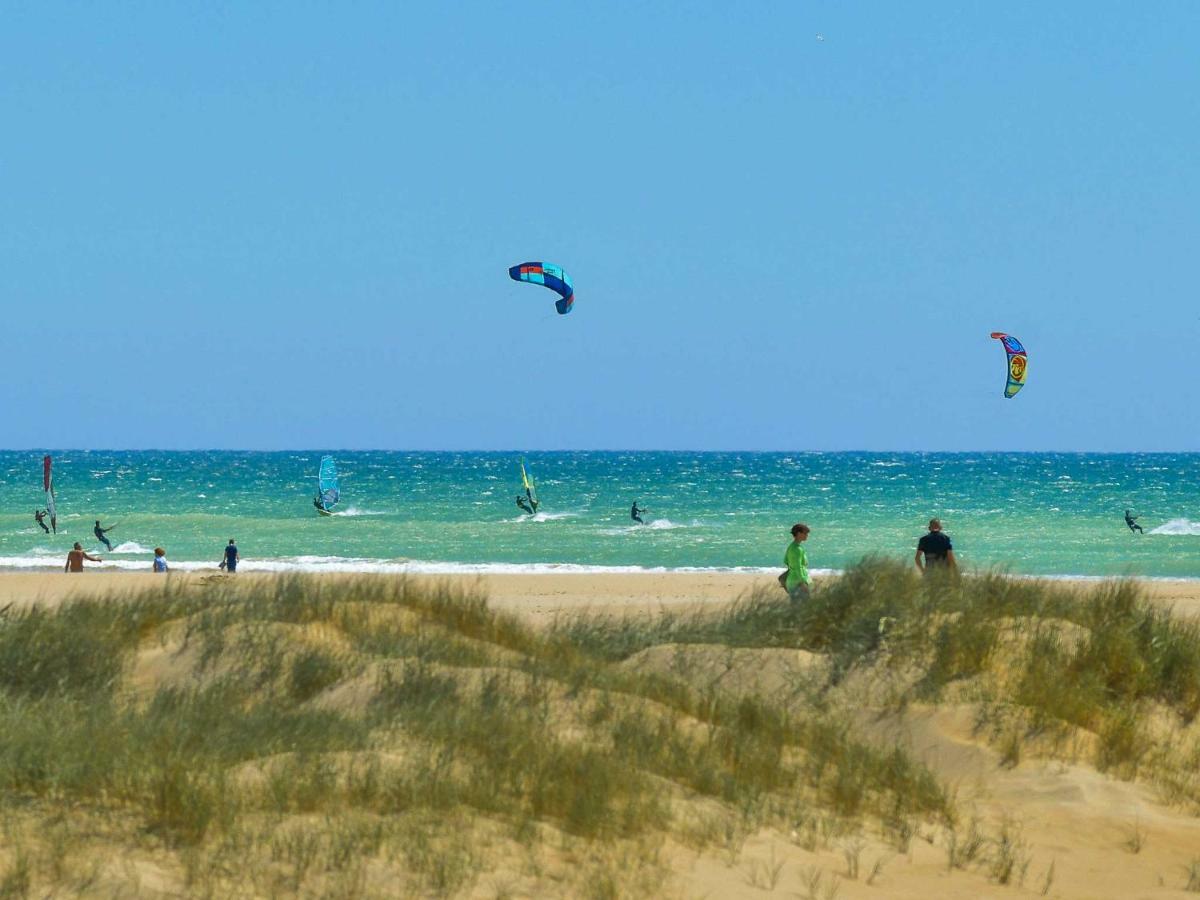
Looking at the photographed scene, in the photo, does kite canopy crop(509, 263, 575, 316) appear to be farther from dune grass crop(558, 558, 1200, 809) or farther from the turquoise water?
dune grass crop(558, 558, 1200, 809)

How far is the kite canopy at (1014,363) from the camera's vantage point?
2951 cm

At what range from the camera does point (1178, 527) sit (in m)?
49.7

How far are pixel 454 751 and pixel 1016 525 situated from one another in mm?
46648

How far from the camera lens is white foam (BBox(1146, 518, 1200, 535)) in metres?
47.2

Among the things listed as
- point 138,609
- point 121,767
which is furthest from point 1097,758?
point 138,609

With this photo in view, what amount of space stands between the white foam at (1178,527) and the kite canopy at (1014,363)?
1916 cm

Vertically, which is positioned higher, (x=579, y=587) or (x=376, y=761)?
(x=376, y=761)

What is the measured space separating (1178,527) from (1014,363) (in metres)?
23.0

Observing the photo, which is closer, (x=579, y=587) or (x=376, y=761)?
(x=376, y=761)

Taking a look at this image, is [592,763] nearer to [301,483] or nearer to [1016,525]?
[1016,525]

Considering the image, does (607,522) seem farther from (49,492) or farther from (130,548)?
(49,492)

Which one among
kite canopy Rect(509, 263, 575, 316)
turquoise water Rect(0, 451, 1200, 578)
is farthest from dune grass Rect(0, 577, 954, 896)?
kite canopy Rect(509, 263, 575, 316)

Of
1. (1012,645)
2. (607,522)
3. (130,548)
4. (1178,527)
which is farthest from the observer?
(607,522)

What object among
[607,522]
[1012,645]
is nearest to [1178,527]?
[607,522]
